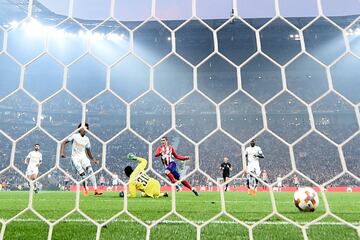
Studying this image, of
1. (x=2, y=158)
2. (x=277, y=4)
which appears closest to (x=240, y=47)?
(x=2, y=158)

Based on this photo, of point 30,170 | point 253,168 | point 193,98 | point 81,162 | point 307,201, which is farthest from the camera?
point 193,98

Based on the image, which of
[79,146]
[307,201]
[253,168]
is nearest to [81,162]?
[79,146]

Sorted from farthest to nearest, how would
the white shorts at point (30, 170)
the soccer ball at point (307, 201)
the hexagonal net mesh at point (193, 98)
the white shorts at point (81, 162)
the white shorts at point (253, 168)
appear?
the hexagonal net mesh at point (193, 98) < the white shorts at point (30, 170) < the white shorts at point (253, 168) < the white shorts at point (81, 162) < the soccer ball at point (307, 201)

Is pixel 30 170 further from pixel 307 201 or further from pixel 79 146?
pixel 307 201

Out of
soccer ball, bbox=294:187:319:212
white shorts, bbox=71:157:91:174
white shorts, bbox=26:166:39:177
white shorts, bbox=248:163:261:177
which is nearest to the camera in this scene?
soccer ball, bbox=294:187:319:212

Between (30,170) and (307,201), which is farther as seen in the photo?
(30,170)

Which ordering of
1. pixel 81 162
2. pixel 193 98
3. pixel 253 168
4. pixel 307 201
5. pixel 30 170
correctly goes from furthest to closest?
1. pixel 193 98
2. pixel 30 170
3. pixel 253 168
4. pixel 81 162
5. pixel 307 201

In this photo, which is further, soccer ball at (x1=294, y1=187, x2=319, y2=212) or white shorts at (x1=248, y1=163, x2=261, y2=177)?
white shorts at (x1=248, y1=163, x2=261, y2=177)

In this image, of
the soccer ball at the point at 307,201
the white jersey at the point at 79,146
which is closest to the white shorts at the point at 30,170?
the white jersey at the point at 79,146

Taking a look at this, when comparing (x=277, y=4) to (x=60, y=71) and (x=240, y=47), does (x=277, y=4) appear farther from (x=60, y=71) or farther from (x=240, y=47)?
(x=60, y=71)

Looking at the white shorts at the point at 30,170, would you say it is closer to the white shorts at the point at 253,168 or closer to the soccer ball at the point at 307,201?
the white shorts at the point at 253,168

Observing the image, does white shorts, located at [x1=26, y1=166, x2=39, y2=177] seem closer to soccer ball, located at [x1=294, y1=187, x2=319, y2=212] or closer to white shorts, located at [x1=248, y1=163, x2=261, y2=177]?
white shorts, located at [x1=248, y1=163, x2=261, y2=177]

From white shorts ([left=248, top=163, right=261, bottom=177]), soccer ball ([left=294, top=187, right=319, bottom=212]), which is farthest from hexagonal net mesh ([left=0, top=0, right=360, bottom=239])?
soccer ball ([left=294, top=187, right=319, bottom=212])

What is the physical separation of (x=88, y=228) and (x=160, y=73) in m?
21.9
